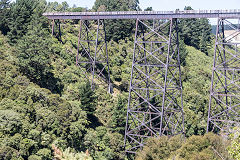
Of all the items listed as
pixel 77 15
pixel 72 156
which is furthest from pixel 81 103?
pixel 77 15

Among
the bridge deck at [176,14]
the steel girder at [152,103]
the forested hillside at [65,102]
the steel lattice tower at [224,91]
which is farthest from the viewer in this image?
the steel girder at [152,103]

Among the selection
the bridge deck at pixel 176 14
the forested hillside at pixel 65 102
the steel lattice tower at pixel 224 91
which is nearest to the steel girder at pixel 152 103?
the bridge deck at pixel 176 14

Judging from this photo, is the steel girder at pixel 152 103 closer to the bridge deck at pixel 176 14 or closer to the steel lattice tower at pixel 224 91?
the bridge deck at pixel 176 14

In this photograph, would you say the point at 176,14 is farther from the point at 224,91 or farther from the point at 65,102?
the point at 65,102

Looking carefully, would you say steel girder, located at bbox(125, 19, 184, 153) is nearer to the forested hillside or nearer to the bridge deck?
the bridge deck

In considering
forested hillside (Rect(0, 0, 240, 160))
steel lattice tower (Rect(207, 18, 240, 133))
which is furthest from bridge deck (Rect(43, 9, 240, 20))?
forested hillside (Rect(0, 0, 240, 160))

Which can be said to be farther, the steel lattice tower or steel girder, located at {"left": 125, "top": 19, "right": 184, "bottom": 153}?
steel girder, located at {"left": 125, "top": 19, "right": 184, "bottom": 153}

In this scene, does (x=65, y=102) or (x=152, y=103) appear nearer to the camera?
(x=65, y=102)

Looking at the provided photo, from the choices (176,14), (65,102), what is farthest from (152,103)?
(176,14)

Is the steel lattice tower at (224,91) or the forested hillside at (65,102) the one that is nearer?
the forested hillside at (65,102)
